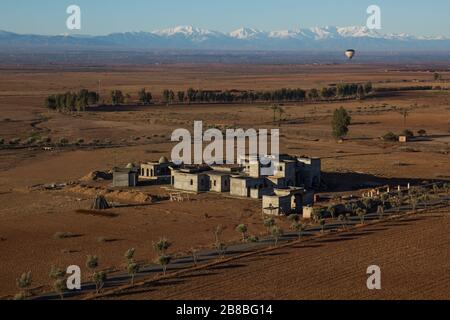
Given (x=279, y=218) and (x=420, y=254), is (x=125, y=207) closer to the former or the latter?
(x=279, y=218)

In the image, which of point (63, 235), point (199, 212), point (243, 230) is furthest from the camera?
point (199, 212)

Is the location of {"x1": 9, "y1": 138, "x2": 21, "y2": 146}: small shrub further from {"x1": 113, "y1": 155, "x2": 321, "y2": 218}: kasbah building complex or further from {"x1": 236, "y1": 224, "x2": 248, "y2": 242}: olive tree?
{"x1": 236, "y1": 224, "x2": 248, "y2": 242}: olive tree

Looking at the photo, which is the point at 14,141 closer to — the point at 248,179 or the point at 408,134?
the point at 248,179

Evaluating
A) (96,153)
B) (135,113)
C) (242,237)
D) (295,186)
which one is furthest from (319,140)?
(242,237)

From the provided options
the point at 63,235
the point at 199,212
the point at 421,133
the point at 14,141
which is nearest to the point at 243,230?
the point at 199,212

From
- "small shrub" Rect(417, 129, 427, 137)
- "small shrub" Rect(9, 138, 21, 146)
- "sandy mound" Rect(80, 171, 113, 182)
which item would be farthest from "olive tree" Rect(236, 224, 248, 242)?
"small shrub" Rect(417, 129, 427, 137)

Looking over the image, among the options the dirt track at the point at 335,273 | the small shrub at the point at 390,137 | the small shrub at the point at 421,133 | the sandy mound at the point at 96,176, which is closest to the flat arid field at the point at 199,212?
the dirt track at the point at 335,273

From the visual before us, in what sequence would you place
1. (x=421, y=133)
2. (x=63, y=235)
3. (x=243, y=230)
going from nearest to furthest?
(x=243, y=230), (x=63, y=235), (x=421, y=133)
